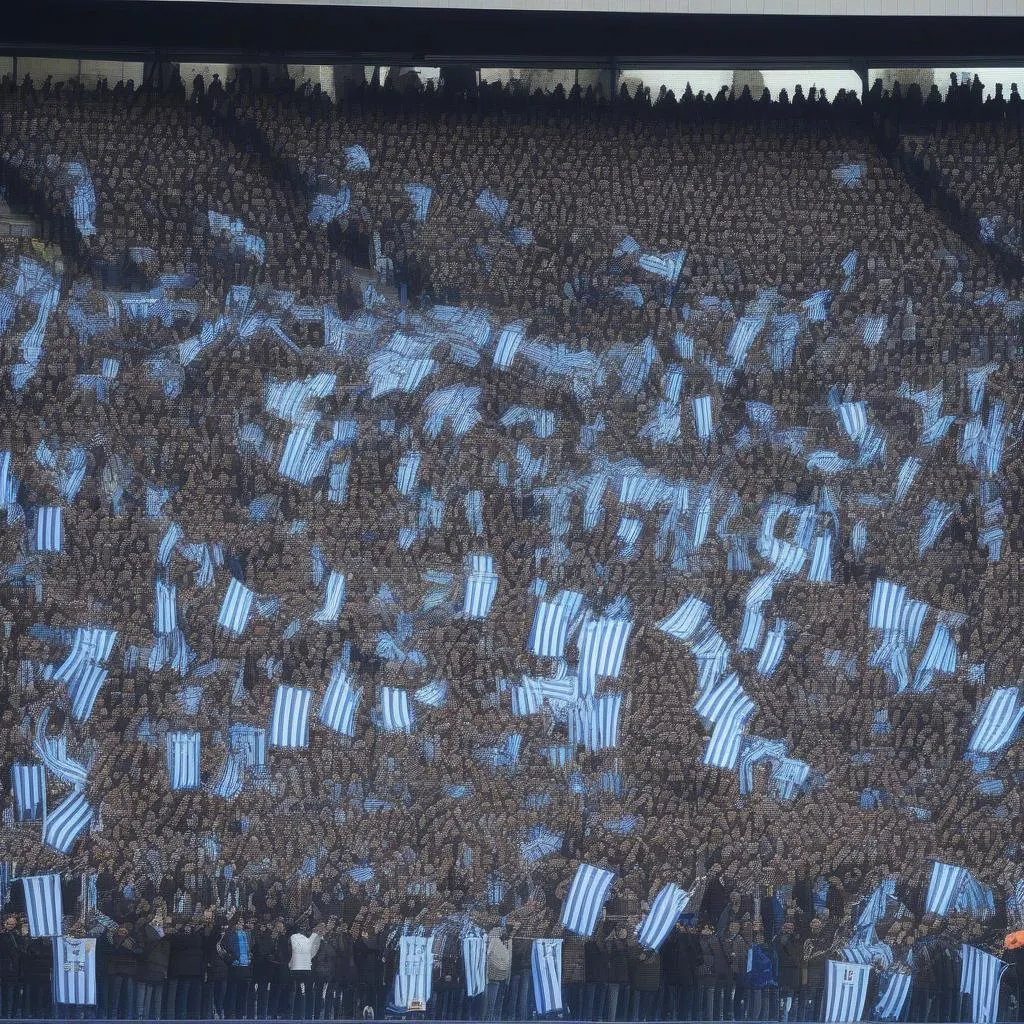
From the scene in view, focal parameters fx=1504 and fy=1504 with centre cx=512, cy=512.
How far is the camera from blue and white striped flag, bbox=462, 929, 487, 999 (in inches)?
396

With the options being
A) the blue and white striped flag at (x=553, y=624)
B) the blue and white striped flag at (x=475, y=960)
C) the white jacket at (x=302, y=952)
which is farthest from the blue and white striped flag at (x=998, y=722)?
the white jacket at (x=302, y=952)

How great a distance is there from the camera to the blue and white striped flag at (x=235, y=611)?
10297 mm

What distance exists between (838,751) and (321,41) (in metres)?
6.26

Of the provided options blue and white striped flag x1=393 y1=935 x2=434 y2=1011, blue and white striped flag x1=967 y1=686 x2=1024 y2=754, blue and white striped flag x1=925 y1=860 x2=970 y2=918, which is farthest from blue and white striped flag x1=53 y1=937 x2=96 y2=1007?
blue and white striped flag x1=967 y1=686 x2=1024 y2=754

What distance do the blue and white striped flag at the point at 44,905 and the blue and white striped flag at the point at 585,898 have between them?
132 inches

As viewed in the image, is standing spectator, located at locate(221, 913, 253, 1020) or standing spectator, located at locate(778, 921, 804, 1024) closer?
standing spectator, located at locate(221, 913, 253, 1020)

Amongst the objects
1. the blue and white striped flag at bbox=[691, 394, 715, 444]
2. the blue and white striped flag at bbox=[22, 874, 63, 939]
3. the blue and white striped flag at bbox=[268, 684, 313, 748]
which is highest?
the blue and white striped flag at bbox=[691, 394, 715, 444]

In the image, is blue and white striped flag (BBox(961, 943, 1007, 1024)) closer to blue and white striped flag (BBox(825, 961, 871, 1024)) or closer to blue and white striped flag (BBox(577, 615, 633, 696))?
blue and white striped flag (BBox(825, 961, 871, 1024))

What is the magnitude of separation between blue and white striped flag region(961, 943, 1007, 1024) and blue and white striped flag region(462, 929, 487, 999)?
3229 mm

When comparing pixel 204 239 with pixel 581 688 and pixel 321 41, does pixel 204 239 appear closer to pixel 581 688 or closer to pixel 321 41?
pixel 321 41

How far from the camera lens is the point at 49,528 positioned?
10.4 metres

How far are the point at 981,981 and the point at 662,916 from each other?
220 cm

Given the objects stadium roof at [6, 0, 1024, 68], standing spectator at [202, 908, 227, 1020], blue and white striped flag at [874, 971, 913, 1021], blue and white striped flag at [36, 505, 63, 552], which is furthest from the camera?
stadium roof at [6, 0, 1024, 68]

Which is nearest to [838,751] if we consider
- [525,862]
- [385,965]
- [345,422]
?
[525,862]
